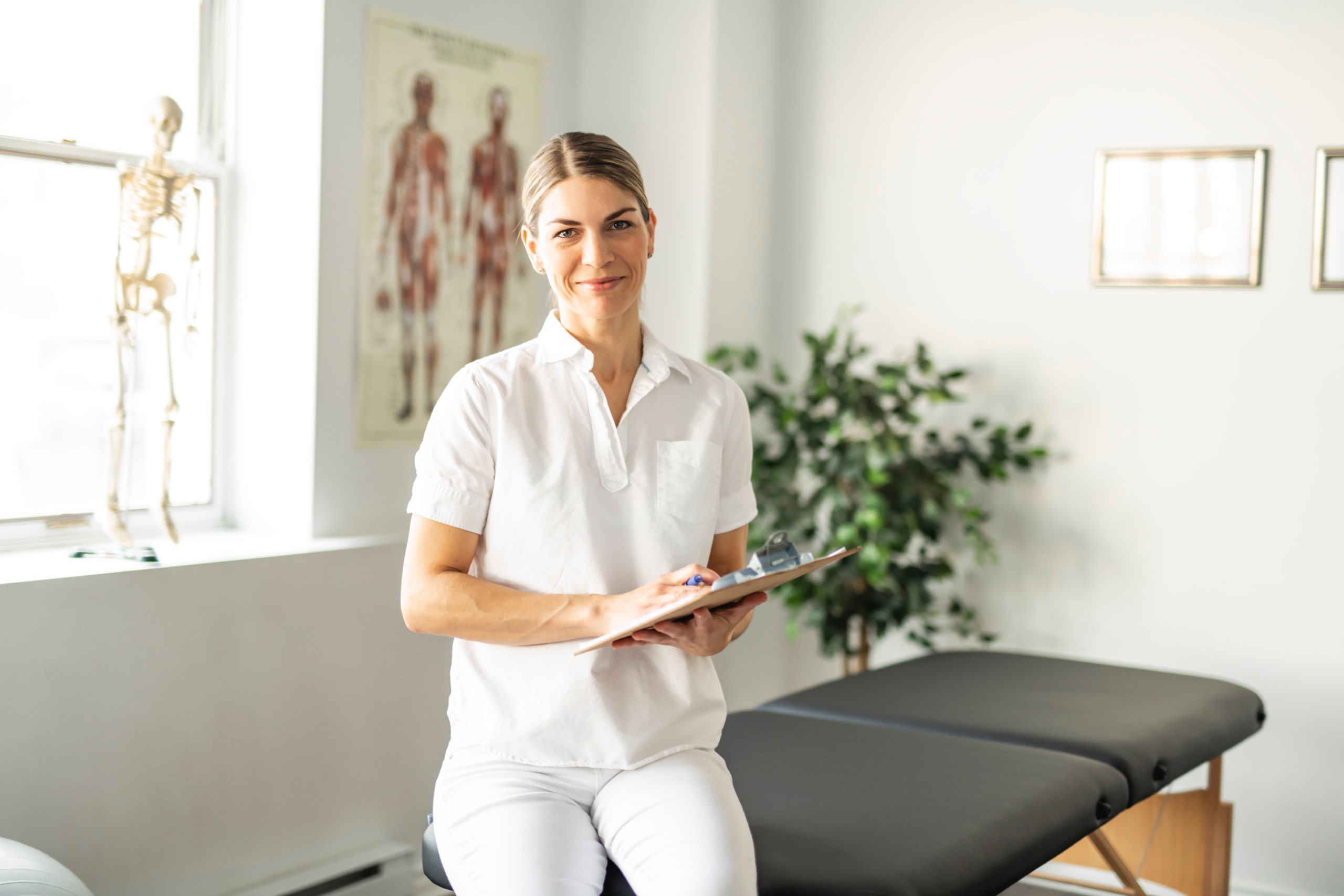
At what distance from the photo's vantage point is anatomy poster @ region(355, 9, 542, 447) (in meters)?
2.82

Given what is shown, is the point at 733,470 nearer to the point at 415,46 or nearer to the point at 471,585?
the point at 471,585

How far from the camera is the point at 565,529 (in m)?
1.50

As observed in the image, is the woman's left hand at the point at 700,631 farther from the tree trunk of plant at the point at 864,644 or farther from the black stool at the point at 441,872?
the tree trunk of plant at the point at 864,644

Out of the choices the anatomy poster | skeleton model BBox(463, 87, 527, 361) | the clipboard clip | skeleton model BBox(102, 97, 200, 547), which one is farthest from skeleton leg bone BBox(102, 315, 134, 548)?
the clipboard clip

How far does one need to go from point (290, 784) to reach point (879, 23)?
2480 millimetres

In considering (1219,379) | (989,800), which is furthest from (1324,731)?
(989,800)

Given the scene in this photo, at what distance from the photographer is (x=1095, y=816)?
1.86 m

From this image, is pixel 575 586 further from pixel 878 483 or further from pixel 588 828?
pixel 878 483

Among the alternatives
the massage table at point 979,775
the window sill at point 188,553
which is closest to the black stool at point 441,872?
the massage table at point 979,775

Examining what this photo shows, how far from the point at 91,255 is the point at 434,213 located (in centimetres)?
77

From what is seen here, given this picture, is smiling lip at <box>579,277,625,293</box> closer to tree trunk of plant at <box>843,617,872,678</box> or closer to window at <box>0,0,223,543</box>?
window at <box>0,0,223,543</box>

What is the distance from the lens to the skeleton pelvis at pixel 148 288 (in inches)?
94.5

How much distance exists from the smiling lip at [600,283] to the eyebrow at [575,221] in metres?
0.07

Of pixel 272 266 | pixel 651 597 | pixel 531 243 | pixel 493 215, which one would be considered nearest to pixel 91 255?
pixel 272 266
